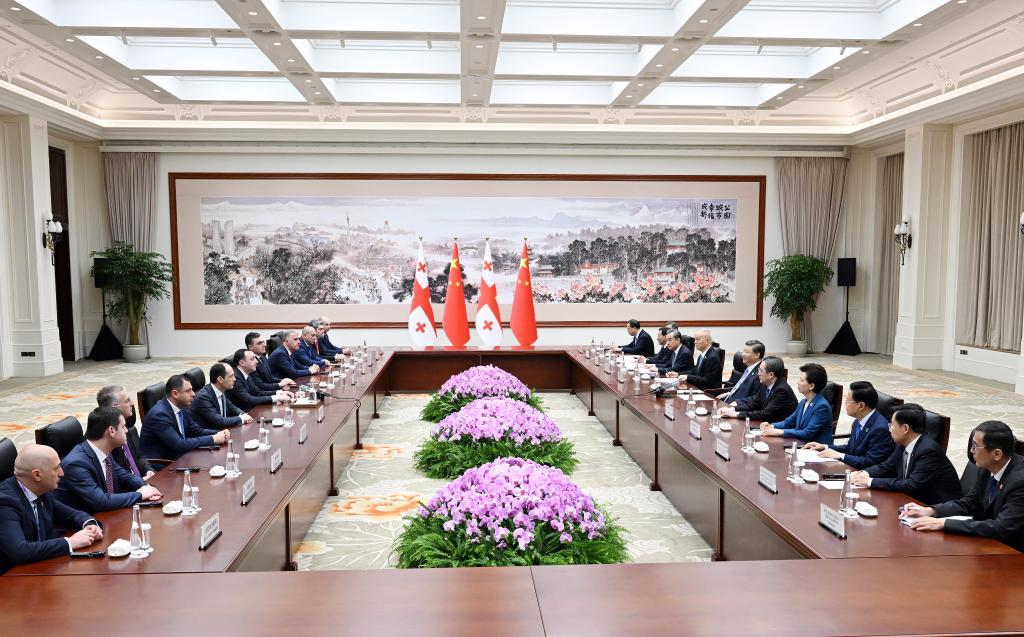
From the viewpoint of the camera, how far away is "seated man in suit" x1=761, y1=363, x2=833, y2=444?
15.3 ft

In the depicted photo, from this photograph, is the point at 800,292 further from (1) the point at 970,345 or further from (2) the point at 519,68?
(2) the point at 519,68

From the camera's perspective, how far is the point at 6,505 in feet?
8.86

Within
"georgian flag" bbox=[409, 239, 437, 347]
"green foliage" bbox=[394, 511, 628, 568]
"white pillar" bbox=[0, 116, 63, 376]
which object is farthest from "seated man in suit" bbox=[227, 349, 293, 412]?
"white pillar" bbox=[0, 116, 63, 376]

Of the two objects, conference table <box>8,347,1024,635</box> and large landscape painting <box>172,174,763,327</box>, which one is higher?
large landscape painting <box>172,174,763,327</box>

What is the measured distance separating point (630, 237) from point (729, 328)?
7.77 feet

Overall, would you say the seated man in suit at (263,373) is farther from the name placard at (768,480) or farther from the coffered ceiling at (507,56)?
the name placard at (768,480)

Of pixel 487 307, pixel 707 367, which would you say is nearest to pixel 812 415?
pixel 707 367

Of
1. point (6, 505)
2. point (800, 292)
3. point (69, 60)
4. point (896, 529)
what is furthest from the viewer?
point (800, 292)

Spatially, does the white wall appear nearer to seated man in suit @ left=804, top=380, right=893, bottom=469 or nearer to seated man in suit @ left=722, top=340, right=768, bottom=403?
seated man in suit @ left=722, top=340, right=768, bottom=403

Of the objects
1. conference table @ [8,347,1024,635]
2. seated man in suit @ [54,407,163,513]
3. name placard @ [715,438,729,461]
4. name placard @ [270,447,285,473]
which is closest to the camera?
conference table @ [8,347,1024,635]

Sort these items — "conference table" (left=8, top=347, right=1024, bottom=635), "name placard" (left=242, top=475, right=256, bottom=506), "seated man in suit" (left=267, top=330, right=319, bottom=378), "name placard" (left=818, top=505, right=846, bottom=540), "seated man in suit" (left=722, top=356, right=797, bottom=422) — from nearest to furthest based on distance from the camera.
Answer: "conference table" (left=8, top=347, right=1024, bottom=635) < "name placard" (left=818, top=505, right=846, bottom=540) < "name placard" (left=242, top=475, right=256, bottom=506) < "seated man in suit" (left=722, top=356, right=797, bottom=422) < "seated man in suit" (left=267, top=330, right=319, bottom=378)

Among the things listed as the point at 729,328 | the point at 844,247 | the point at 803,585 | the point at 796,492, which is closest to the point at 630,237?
the point at 729,328

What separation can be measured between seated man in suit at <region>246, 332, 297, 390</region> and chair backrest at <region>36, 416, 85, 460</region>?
292 centimetres

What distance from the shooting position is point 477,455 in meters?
5.75
